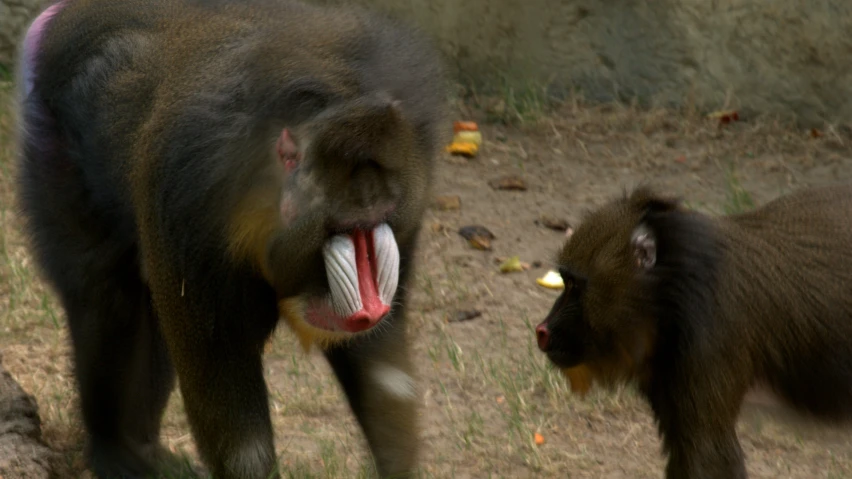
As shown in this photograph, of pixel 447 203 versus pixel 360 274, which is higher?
Result: pixel 360 274

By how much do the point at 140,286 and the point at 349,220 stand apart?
1.32 meters

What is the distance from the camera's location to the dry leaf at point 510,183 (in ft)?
21.7

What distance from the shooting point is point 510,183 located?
6.62 m

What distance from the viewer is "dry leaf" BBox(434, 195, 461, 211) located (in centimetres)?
642

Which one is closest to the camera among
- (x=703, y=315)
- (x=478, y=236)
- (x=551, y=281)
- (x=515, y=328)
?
(x=703, y=315)

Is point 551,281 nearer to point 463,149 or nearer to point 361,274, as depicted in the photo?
point 463,149

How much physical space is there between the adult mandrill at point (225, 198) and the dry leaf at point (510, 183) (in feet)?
8.68

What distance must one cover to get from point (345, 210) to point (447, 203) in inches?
129

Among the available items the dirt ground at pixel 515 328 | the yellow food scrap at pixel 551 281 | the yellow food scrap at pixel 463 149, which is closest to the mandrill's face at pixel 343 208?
the dirt ground at pixel 515 328

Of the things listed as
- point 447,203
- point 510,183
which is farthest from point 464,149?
point 447,203

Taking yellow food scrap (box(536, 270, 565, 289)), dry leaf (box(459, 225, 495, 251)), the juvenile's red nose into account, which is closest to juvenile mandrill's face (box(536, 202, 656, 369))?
the juvenile's red nose

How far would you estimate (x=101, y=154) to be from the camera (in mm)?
3932

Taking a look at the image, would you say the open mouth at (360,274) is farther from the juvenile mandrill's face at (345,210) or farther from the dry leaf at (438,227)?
the dry leaf at (438,227)

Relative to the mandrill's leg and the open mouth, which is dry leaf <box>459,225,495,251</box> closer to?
the mandrill's leg
